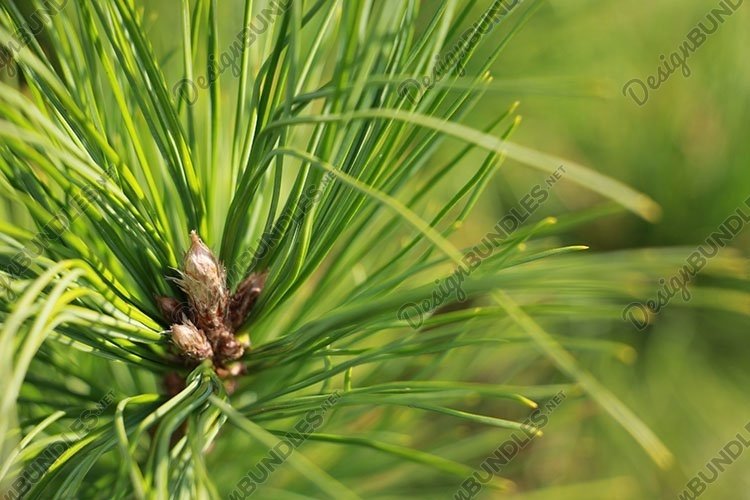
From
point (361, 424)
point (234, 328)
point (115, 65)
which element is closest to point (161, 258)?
point (234, 328)

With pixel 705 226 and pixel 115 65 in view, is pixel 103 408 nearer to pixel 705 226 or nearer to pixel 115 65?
pixel 115 65
